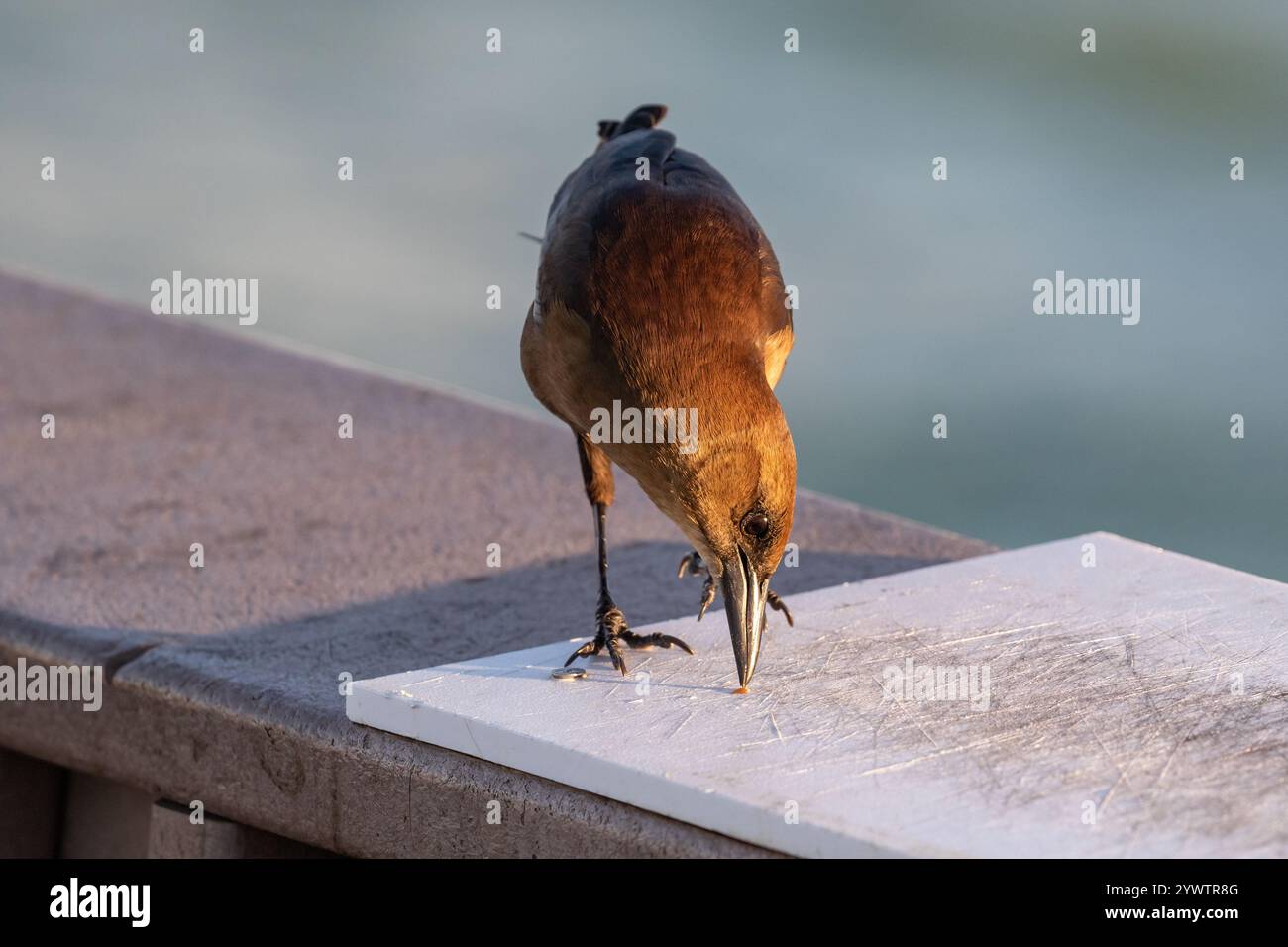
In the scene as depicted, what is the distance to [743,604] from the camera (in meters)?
3.14

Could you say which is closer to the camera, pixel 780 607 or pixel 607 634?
pixel 607 634

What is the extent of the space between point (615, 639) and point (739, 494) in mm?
592

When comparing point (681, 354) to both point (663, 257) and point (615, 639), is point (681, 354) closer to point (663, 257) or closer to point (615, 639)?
point (663, 257)

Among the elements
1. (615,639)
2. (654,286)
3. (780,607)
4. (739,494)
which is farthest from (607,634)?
(654,286)

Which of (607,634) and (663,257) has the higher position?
(663,257)

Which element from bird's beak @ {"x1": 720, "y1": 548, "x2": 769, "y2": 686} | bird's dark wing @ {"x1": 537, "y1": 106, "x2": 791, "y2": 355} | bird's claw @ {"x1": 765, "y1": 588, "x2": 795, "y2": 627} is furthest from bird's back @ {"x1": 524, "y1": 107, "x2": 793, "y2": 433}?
bird's claw @ {"x1": 765, "y1": 588, "x2": 795, "y2": 627}

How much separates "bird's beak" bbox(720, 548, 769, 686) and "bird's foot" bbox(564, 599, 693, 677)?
33 cm

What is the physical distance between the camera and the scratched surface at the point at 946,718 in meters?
2.61

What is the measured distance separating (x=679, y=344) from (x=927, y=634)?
894 mm
